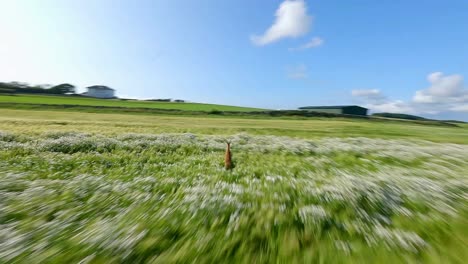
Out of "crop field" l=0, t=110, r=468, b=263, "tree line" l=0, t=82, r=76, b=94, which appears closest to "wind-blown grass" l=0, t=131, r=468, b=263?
"crop field" l=0, t=110, r=468, b=263

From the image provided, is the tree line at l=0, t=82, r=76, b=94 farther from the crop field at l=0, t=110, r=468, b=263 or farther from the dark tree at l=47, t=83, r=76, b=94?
the crop field at l=0, t=110, r=468, b=263

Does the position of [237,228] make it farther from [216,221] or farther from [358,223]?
[358,223]

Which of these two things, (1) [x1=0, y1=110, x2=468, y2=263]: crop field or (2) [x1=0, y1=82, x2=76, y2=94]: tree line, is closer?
(1) [x1=0, y1=110, x2=468, y2=263]: crop field

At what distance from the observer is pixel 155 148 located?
21781 mm

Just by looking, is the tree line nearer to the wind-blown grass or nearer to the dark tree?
the dark tree

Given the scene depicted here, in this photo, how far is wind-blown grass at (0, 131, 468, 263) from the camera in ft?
21.8

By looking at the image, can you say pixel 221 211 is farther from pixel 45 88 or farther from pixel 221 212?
pixel 45 88

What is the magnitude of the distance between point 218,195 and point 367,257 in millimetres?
5849

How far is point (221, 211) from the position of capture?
9.16m

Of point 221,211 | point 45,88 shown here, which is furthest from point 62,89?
point 221,211

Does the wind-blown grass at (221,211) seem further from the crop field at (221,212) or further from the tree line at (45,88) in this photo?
the tree line at (45,88)

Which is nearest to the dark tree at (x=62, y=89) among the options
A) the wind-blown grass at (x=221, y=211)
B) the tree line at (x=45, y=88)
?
the tree line at (x=45, y=88)

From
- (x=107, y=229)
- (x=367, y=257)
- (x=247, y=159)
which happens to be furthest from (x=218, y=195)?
(x=247, y=159)

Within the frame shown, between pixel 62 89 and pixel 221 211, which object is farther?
pixel 62 89
